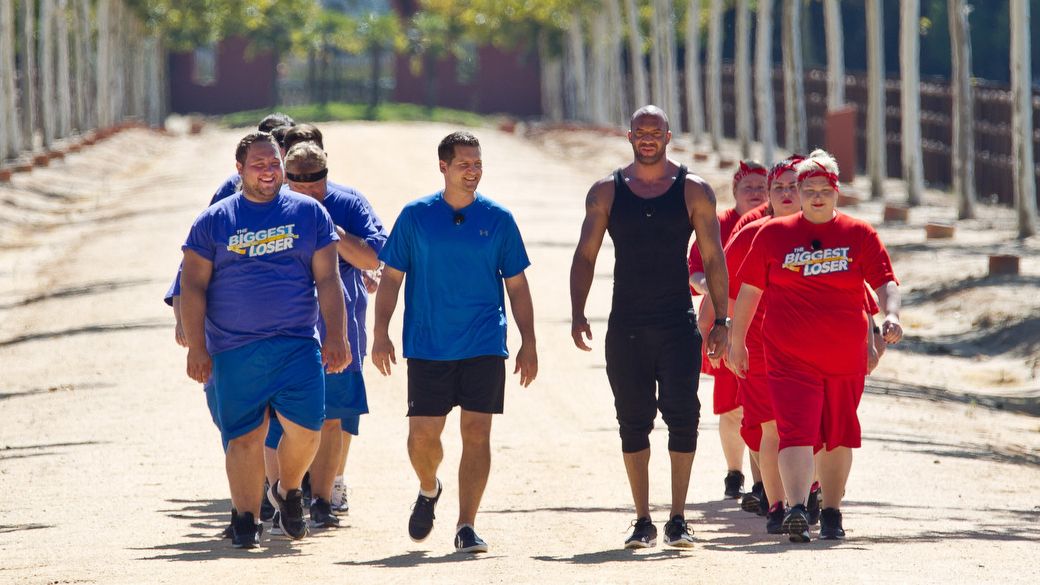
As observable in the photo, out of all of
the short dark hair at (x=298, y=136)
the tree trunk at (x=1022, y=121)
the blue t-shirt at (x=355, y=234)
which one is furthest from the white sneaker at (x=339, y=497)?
the tree trunk at (x=1022, y=121)

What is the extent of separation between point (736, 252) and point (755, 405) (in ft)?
2.53

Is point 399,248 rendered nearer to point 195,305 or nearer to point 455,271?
point 455,271

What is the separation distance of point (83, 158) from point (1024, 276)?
2824 cm

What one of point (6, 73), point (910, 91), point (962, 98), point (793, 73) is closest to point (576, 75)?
point (793, 73)

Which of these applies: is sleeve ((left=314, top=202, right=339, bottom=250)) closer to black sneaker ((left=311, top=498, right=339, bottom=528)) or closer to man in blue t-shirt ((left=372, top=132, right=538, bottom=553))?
man in blue t-shirt ((left=372, top=132, right=538, bottom=553))

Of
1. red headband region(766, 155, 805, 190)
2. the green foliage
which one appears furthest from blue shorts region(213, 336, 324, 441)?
the green foliage

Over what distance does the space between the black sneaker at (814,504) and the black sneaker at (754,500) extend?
508 mm

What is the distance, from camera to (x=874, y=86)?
103 ft

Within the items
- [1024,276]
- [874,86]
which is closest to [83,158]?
[874,86]

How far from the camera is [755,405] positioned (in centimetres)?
912

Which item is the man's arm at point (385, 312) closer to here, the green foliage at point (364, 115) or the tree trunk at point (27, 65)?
the tree trunk at point (27, 65)

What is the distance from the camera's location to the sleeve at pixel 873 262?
848cm

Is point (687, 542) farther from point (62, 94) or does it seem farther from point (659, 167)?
point (62, 94)

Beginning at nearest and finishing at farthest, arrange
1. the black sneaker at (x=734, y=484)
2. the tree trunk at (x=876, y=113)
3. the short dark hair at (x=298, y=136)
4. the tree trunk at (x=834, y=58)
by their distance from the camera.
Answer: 1. the short dark hair at (x=298, y=136)
2. the black sneaker at (x=734, y=484)
3. the tree trunk at (x=876, y=113)
4. the tree trunk at (x=834, y=58)
